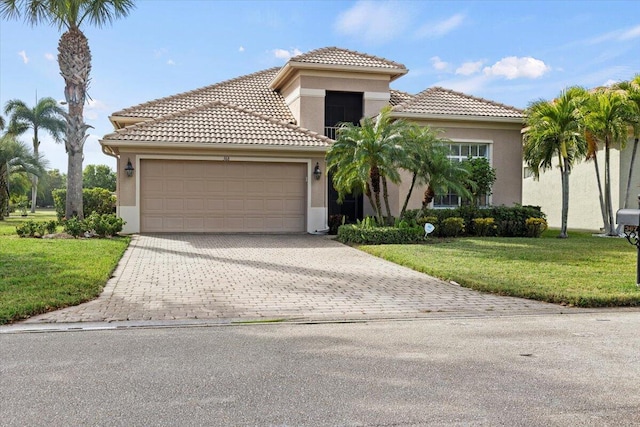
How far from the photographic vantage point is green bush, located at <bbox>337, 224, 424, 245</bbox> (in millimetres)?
15414

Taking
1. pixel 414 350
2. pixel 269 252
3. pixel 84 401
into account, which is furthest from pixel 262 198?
pixel 84 401

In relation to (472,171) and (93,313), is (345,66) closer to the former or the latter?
(472,171)

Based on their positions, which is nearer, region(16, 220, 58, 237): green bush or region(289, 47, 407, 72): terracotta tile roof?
region(16, 220, 58, 237): green bush

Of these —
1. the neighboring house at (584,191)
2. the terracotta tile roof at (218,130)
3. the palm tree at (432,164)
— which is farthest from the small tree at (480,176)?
the neighboring house at (584,191)

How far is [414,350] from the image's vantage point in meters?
5.43

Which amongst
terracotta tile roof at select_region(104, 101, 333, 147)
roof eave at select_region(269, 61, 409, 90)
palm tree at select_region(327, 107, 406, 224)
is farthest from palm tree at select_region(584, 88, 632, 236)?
terracotta tile roof at select_region(104, 101, 333, 147)

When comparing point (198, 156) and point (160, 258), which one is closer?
point (160, 258)

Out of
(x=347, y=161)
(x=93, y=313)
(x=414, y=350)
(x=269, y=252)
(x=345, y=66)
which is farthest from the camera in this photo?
(x=345, y=66)

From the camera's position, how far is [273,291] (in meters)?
→ 8.57

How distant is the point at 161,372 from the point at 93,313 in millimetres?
2679

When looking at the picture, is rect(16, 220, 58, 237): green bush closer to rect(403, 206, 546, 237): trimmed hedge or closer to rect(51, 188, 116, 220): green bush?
rect(51, 188, 116, 220): green bush

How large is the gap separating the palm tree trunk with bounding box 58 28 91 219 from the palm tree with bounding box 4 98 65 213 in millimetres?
28480

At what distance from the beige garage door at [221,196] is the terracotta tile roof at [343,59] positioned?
439 centimetres

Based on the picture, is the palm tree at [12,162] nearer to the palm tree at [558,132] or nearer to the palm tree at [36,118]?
the palm tree at [36,118]
